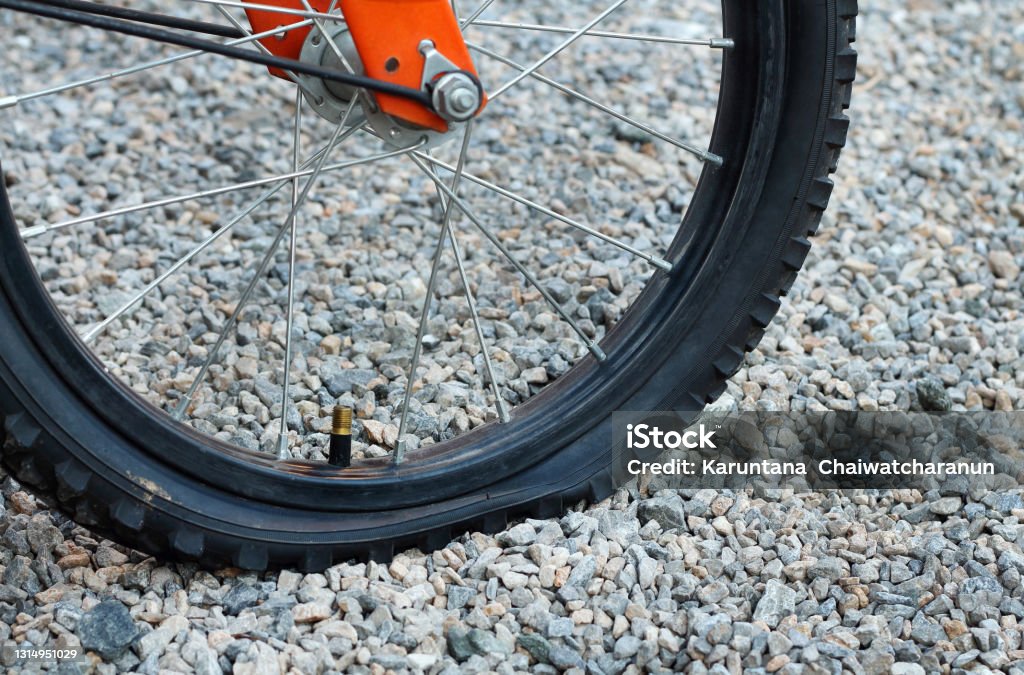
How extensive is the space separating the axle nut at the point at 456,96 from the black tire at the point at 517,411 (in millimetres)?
432

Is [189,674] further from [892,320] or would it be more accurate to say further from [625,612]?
[892,320]

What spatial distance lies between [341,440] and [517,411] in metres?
0.27

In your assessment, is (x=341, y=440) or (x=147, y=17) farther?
(x=341, y=440)

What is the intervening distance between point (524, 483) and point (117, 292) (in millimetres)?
1027

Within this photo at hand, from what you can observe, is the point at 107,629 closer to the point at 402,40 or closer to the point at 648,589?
the point at 648,589

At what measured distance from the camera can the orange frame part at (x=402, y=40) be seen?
1544mm

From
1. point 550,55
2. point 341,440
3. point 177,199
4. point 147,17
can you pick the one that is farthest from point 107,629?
point 550,55

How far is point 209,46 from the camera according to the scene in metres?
1.45

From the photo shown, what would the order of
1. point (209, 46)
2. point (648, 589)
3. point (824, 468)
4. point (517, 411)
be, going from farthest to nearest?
point (824, 468) → point (517, 411) → point (648, 589) → point (209, 46)

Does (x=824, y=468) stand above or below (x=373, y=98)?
below

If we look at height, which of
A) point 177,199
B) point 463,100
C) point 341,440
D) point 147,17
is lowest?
point 341,440

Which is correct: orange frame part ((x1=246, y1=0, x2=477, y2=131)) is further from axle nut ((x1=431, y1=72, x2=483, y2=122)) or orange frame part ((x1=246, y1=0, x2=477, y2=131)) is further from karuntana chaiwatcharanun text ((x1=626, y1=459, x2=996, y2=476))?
karuntana chaiwatcharanun text ((x1=626, y1=459, x2=996, y2=476))

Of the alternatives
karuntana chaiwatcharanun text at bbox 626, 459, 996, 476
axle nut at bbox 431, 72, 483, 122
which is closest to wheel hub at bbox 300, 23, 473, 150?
axle nut at bbox 431, 72, 483, 122

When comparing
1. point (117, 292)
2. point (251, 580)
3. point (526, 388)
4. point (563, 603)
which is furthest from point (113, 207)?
point (563, 603)
